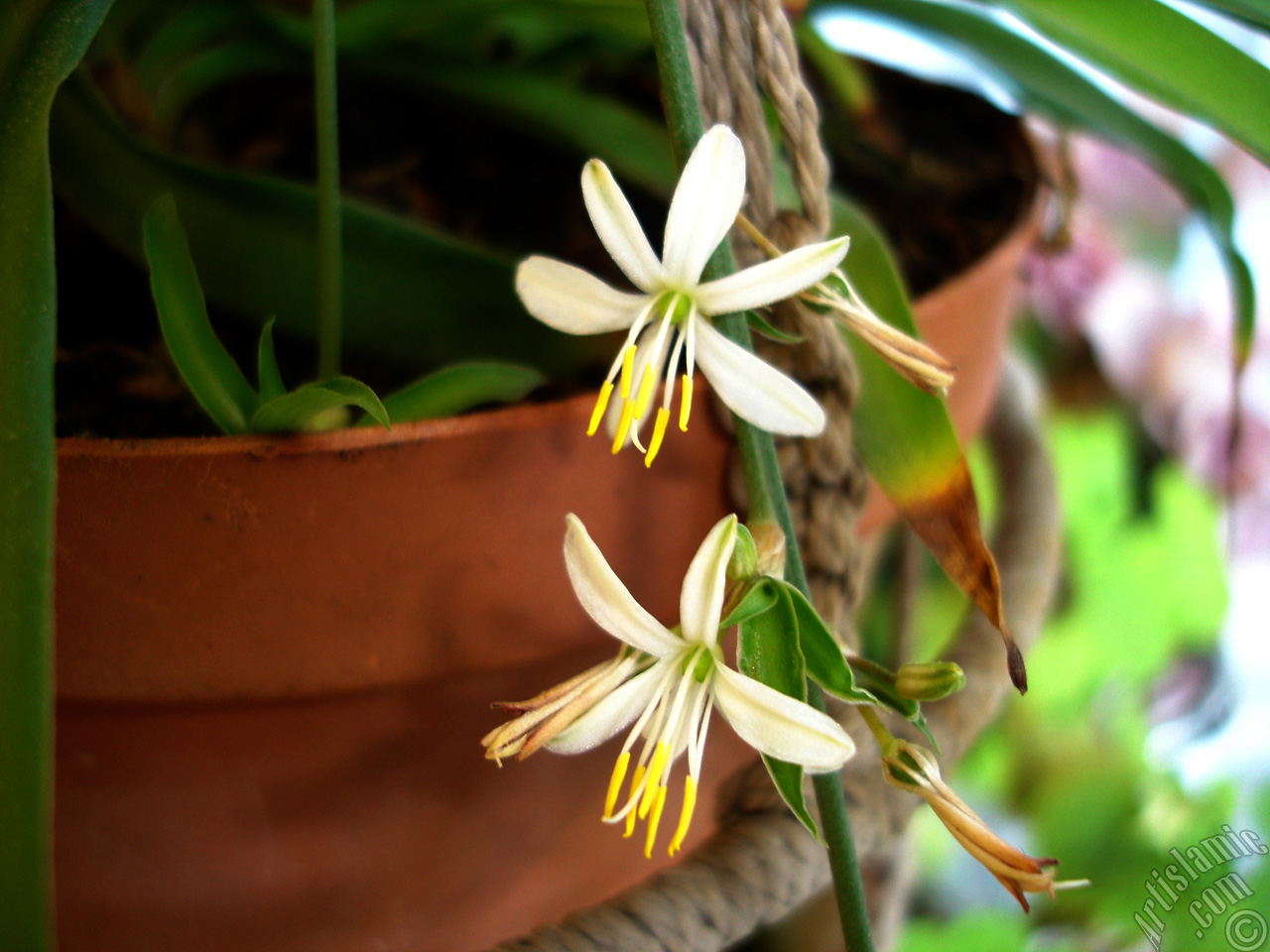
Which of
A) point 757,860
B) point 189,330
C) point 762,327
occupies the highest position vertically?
point 189,330

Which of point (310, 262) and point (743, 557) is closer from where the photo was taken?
point (743, 557)

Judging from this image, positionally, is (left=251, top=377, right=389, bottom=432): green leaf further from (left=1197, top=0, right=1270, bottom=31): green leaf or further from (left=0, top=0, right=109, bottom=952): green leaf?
(left=1197, top=0, right=1270, bottom=31): green leaf

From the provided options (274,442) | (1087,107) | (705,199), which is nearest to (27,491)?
(274,442)

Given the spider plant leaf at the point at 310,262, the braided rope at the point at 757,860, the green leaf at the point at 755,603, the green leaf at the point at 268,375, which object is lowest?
the braided rope at the point at 757,860

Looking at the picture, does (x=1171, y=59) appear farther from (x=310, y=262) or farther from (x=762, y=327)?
(x=310, y=262)

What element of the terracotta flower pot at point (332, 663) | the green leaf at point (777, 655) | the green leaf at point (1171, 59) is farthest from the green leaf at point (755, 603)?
the green leaf at point (1171, 59)

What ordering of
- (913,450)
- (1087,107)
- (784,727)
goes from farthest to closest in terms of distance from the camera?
(1087,107) < (913,450) < (784,727)

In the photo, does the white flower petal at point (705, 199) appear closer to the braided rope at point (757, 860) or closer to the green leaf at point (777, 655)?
the green leaf at point (777, 655)
